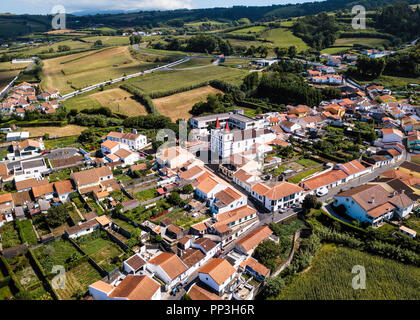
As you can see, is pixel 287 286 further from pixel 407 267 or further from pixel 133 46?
pixel 133 46

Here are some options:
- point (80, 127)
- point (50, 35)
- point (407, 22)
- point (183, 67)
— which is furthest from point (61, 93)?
point (407, 22)

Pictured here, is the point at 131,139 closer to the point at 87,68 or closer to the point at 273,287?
the point at 273,287

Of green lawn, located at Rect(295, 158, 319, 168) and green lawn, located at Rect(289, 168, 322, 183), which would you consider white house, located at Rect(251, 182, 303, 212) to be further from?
green lawn, located at Rect(295, 158, 319, 168)

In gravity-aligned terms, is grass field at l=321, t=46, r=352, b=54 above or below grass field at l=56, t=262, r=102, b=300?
above

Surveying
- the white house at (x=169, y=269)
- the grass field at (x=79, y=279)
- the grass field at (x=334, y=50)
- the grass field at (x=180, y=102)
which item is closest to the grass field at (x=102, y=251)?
the grass field at (x=79, y=279)

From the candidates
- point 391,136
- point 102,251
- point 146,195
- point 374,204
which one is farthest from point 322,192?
point 102,251

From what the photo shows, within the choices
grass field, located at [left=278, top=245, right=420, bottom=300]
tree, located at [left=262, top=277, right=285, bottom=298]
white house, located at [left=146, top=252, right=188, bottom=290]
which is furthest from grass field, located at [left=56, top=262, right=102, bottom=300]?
grass field, located at [left=278, top=245, right=420, bottom=300]

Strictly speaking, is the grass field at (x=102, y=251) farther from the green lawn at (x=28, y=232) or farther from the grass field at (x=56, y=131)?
the grass field at (x=56, y=131)
